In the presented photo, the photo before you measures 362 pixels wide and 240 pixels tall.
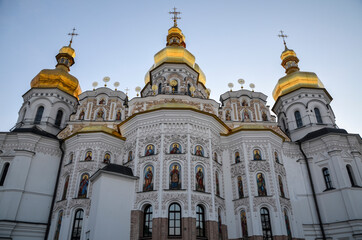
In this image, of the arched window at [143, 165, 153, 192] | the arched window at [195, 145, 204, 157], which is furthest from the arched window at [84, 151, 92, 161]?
the arched window at [195, 145, 204, 157]

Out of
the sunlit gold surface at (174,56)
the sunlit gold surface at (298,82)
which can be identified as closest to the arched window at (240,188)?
the sunlit gold surface at (174,56)

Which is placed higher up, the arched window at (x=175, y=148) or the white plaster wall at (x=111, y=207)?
the arched window at (x=175, y=148)

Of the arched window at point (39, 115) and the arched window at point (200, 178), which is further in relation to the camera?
the arched window at point (39, 115)

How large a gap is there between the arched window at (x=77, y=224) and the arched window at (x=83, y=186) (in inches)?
33.4

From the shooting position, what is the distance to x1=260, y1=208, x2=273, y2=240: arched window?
14.5 m

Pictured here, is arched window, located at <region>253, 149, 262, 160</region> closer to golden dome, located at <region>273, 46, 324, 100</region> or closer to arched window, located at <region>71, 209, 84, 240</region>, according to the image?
golden dome, located at <region>273, 46, 324, 100</region>

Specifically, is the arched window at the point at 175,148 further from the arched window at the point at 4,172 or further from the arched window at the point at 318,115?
the arched window at the point at 318,115

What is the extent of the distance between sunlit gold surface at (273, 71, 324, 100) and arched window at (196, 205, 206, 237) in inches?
565

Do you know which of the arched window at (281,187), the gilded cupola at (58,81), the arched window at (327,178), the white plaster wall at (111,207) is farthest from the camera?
the gilded cupola at (58,81)

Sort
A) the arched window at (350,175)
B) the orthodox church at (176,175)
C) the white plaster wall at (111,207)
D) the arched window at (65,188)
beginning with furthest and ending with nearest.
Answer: the arched window at (350,175) < the arched window at (65,188) < the orthodox church at (176,175) < the white plaster wall at (111,207)

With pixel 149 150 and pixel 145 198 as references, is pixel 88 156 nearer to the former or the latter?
pixel 149 150

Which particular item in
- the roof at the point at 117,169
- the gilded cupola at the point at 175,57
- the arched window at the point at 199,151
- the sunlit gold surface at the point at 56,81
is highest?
the gilded cupola at the point at 175,57

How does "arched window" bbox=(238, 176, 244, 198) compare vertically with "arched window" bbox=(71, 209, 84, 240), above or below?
above

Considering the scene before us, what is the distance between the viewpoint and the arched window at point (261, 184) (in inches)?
613
